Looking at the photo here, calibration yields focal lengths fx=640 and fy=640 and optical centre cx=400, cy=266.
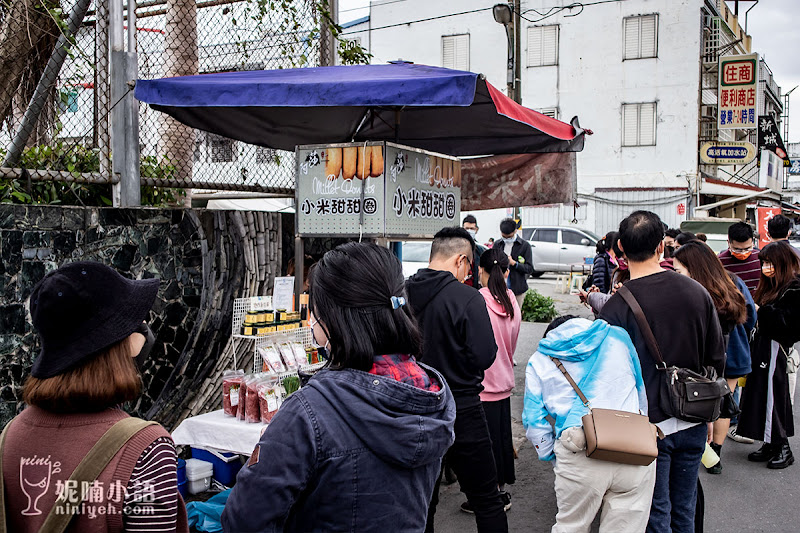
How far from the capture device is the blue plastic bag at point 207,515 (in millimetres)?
3740

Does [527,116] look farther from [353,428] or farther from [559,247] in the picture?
[559,247]

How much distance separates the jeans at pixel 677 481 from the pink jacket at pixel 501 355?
1.32m

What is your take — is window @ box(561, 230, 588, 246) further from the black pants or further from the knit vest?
the knit vest

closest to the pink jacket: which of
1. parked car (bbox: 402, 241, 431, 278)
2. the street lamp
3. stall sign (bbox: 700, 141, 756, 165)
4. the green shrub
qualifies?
the green shrub

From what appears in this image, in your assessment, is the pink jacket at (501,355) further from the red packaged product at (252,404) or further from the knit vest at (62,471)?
the knit vest at (62,471)

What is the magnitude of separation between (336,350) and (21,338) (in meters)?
3.06

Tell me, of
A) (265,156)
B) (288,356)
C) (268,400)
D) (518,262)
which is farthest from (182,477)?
(518,262)

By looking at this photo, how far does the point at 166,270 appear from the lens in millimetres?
4816

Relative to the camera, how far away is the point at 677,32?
79.4ft

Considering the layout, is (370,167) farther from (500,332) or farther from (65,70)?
(65,70)

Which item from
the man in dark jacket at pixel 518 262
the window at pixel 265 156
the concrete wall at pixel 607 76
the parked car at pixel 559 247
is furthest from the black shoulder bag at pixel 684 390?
the concrete wall at pixel 607 76

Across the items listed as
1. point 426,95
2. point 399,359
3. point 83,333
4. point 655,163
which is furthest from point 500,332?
point 655,163

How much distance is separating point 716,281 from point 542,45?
24.2 metres

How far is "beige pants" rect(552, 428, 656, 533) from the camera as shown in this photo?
308 centimetres
